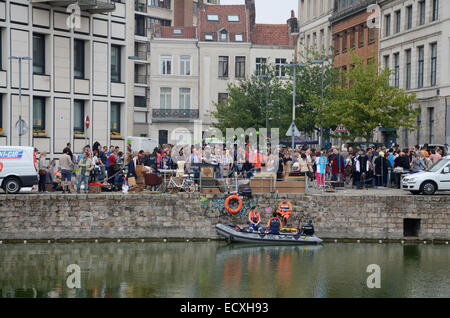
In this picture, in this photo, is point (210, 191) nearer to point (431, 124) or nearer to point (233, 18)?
point (431, 124)

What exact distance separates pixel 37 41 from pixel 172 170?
36.7 ft

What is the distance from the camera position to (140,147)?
6938 centimetres

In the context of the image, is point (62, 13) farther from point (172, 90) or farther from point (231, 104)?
point (172, 90)

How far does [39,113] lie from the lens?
45594 millimetres

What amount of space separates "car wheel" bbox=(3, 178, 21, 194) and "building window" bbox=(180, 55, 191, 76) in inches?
1940

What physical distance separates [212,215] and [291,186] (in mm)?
3431

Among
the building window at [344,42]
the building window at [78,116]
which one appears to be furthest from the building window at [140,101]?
the building window at [78,116]

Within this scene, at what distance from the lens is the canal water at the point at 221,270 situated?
27406mm

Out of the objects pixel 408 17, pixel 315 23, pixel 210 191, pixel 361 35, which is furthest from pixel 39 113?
pixel 315 23

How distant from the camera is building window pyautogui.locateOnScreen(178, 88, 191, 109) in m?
85.2

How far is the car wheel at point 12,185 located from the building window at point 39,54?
9.86 m

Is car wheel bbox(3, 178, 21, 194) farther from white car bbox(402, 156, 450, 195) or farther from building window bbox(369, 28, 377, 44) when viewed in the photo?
building window bbox(369, 28, 377, 44)

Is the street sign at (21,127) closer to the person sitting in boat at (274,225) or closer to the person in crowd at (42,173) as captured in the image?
the person in crowd at (42,173)
